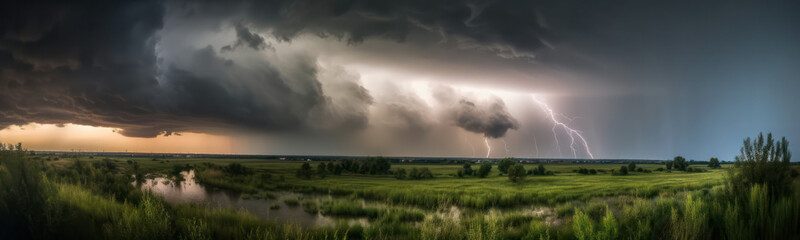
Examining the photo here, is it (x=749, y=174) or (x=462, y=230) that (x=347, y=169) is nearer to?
(x=462, y=230)

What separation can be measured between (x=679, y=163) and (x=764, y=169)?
61300 millimetres

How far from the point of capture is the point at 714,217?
628 cm

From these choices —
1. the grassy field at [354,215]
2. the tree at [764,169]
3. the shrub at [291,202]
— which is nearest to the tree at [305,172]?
the shrub at [291,202]

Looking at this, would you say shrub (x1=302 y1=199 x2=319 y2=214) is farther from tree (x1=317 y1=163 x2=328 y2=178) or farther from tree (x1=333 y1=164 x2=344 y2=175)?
tree (x1=333 y1=164 x2=344 y2=175)

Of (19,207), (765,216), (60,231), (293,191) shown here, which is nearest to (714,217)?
(765,216)

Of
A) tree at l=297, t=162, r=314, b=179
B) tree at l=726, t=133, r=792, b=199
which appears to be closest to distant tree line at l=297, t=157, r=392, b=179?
tree at l=297, t=162, r=314, b=179

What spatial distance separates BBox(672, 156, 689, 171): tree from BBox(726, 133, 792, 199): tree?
59.9m

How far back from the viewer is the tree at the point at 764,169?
22.5 ft

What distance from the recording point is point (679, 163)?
5116 cm

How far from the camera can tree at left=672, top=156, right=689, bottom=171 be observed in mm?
50188

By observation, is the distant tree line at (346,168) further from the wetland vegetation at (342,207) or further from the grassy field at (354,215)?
the grassy field at (354,215)

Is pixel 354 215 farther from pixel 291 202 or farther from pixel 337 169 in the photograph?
pixel 337 169

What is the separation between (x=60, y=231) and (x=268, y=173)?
2274 cm

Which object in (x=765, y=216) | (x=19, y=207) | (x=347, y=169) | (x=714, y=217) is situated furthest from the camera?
(x=347, y=169)
